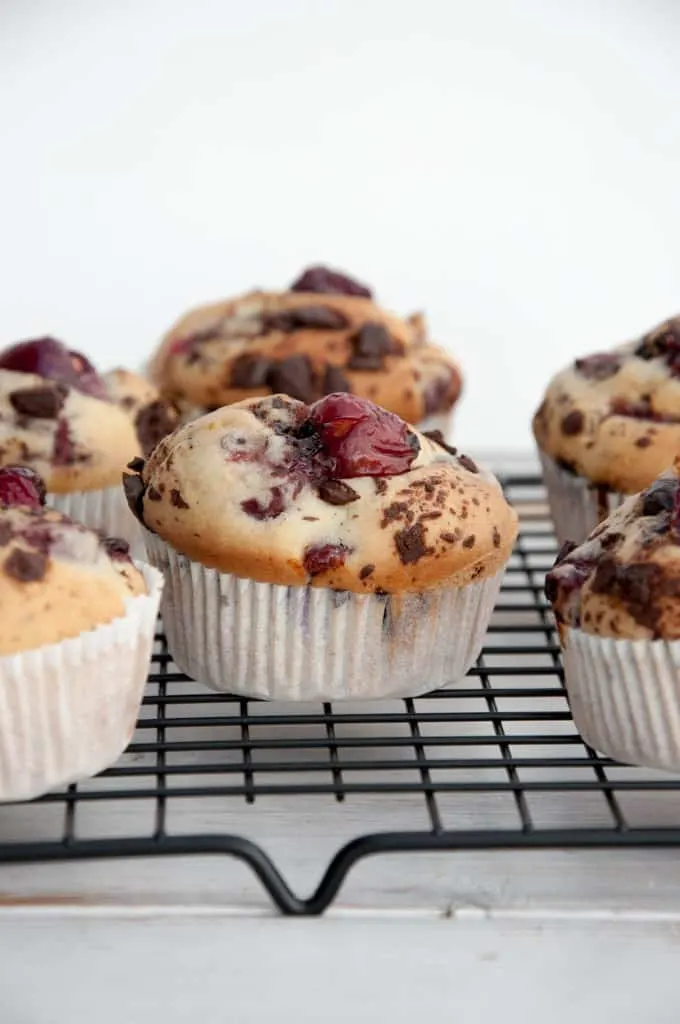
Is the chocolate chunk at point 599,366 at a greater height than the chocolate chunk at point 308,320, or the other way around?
the chocolate chunk at point 599,366

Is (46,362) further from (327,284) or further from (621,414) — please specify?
(621,414)

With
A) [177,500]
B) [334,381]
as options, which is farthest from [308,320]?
[177,500]

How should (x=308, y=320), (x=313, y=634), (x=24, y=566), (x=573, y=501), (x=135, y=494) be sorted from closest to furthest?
(x=24, y=566)
(x=313, y=634)
(x=135, y=494)
(x=573, y=501)
(x=308, y=320)

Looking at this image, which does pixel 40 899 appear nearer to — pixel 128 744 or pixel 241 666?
pixel 128 744

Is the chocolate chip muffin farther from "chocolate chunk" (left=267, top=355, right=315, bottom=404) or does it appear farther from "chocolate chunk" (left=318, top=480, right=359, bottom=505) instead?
"chocolate chunk" (left=318, top=480, right=359, bottom=505)

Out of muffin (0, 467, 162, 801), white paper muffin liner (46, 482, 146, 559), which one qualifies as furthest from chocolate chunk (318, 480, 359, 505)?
white paper muffin liner (46, 482, 146, 559)

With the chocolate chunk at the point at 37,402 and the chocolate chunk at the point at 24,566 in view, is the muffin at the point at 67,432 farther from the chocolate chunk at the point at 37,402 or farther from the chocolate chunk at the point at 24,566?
the chocolate chunk at the point at 24,566

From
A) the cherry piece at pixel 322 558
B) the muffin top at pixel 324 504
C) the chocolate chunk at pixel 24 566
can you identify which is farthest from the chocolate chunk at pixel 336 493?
the chocolate chunk at pixel 24 566
